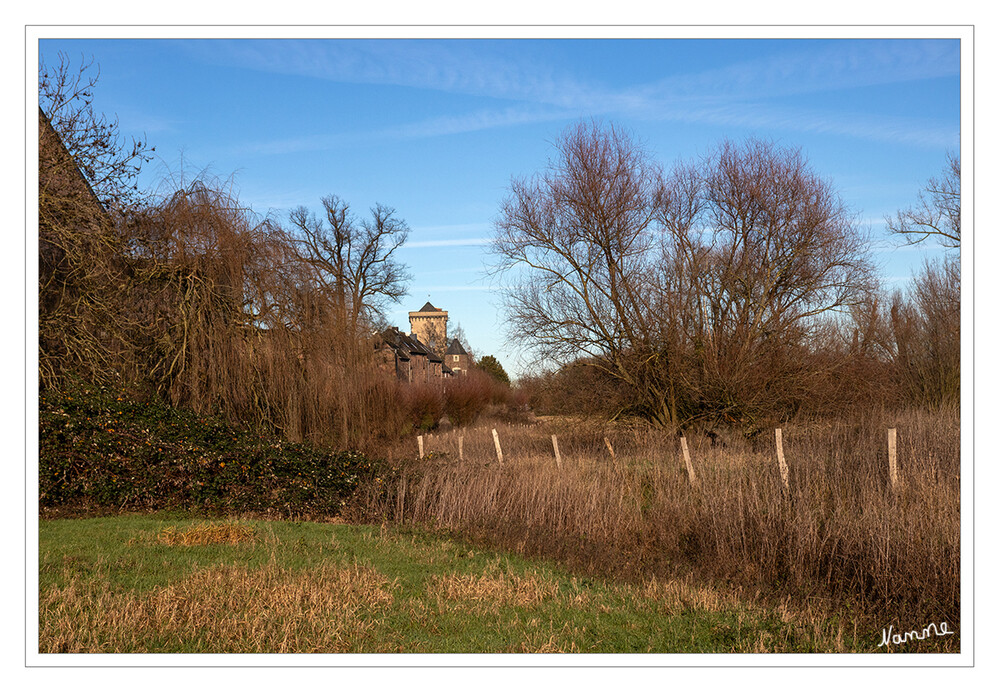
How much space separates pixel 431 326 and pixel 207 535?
1923 inches

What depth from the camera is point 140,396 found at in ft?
34.5

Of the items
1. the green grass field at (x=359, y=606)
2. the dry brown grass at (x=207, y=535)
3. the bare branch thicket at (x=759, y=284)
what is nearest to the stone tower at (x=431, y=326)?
the bare branch thicket at (x=759, y=284)

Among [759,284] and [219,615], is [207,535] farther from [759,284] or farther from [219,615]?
[759,284]

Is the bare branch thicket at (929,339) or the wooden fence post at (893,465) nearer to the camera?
the wooden fence post at (893,465)

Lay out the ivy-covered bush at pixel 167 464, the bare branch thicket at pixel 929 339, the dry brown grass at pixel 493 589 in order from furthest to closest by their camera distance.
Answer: the bare branch thicket at pixel 929 339 → the ivy-covered bush at pixel 167 464 → the dry brown grass at pixel 493 589

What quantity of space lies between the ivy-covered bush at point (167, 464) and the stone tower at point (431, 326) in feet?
131

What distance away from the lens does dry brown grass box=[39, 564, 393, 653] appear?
404cm
